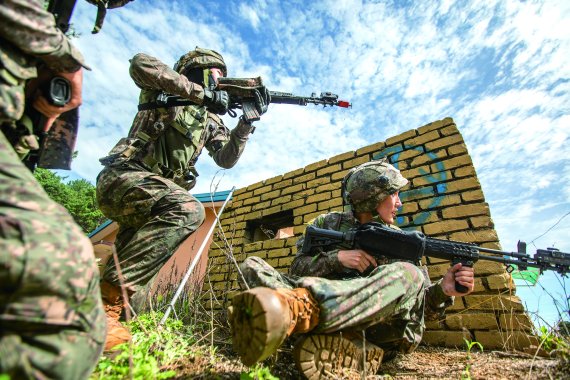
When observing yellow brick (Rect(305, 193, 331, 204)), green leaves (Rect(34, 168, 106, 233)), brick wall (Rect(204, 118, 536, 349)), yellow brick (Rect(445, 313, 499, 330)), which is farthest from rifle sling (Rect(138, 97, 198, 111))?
green leaves (Rect(34, 168, 106, 233))

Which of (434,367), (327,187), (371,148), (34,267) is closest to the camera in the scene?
(34,267)

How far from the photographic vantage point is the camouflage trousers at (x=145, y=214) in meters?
1.89

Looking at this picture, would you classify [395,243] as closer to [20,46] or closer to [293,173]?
[20,46]

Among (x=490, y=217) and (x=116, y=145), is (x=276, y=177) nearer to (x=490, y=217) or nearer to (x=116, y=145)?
(x=116, y=145)

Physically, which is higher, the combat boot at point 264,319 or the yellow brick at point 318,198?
the yellow brick at point 318,198

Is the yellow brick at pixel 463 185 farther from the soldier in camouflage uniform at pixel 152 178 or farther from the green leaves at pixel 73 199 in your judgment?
the green leaves at pixel 73 199

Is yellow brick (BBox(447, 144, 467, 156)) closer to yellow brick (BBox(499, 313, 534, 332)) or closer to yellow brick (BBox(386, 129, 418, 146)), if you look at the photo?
yellow brick (BBox(386, 129, 418, 146))

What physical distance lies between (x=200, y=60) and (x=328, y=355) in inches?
109

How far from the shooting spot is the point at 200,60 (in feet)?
9.59

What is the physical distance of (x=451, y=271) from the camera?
6.45 feet

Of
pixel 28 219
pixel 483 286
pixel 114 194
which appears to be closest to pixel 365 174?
pixel 483 286

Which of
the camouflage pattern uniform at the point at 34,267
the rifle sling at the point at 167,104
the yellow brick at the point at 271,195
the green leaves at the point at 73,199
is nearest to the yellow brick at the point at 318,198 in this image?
the yellow brick at the point at 271,195

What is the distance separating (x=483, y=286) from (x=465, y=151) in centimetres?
119

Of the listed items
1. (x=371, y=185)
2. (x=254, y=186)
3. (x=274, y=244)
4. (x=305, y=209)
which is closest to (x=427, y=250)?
(x=371, y=185)
